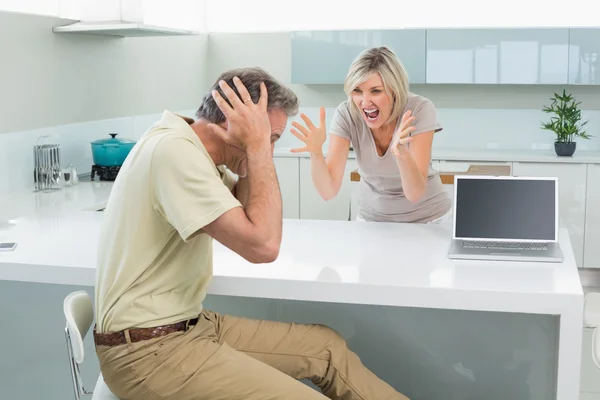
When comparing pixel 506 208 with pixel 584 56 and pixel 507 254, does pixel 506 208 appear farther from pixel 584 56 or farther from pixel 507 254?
pixel 584 56

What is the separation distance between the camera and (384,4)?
6.02 m

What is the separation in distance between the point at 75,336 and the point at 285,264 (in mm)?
668

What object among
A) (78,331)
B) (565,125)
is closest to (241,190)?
(78,331)

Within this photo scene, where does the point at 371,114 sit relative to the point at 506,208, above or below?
above

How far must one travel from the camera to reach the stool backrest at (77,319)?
200 centimetres

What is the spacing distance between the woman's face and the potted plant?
107 inches

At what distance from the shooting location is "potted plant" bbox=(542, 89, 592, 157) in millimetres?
5359

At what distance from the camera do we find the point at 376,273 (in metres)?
2.29

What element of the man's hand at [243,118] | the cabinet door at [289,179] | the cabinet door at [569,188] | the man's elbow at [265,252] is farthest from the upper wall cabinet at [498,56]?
the man's elbow at [265,252]

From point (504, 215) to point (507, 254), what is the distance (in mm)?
178

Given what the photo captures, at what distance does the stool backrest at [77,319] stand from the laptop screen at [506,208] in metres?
1.16

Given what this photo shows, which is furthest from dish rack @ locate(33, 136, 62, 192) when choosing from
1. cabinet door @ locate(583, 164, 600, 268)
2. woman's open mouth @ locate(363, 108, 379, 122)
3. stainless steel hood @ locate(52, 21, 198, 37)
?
cabinet door @ locate(583, 164, 600, 268)

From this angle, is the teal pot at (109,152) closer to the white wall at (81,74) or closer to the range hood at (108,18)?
the white wall at (81,74)

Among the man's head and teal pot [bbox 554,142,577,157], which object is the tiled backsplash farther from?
the man's head
